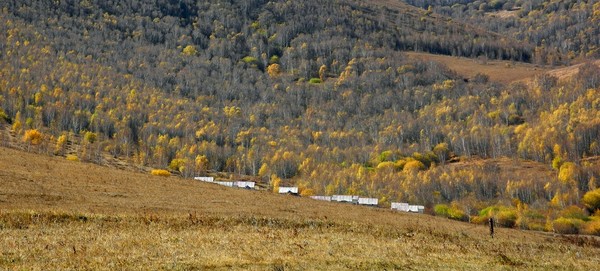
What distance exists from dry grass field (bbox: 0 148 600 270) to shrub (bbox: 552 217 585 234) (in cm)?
5436

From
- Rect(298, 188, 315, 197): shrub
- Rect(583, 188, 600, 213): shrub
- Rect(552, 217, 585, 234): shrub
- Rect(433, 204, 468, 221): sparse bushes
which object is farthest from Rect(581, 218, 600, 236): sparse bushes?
Rect(298, 188, 315, 197): shrub

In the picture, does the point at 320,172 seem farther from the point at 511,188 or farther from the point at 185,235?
the point at 185,235

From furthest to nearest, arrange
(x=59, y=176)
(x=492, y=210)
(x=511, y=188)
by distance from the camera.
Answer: (x=511, y=188) < (x=492, y=210) < (x=59, y=176)

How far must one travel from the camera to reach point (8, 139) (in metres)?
170

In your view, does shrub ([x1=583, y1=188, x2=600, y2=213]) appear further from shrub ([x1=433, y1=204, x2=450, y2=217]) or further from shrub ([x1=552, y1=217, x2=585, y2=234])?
shrub ([x1=433, y1=204, x2=450, y2=217])

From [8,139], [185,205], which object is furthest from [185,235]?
[8,139]

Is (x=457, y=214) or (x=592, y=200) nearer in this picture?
(x=457, y=214)

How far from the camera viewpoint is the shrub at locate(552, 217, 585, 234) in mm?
116175

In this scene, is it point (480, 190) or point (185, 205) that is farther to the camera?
point (480, 190)

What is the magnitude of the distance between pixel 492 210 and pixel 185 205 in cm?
10216

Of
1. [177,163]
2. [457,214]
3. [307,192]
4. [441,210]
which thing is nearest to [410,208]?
[457,214]

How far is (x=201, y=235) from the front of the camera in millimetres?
40188

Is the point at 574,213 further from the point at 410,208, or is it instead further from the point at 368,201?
the point at 368,201

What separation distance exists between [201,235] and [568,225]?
101 meters
